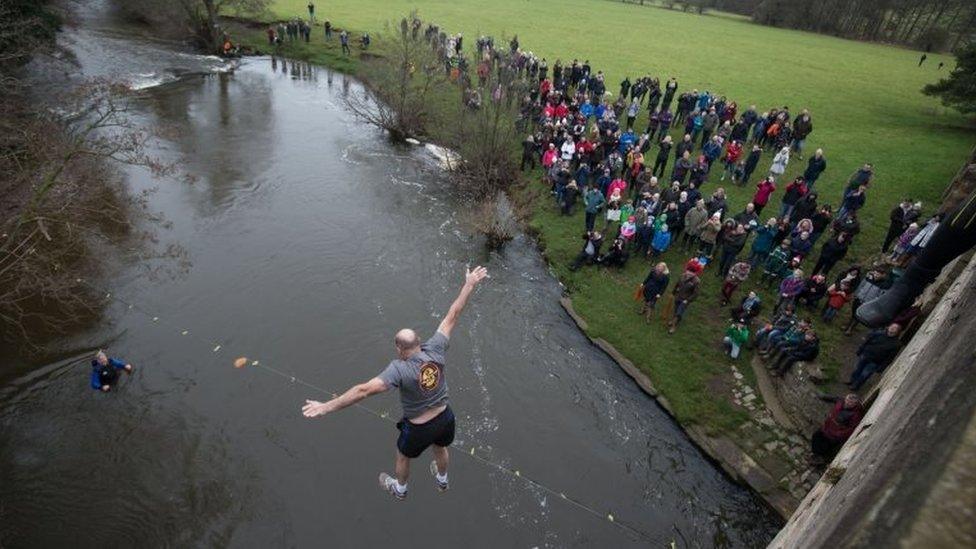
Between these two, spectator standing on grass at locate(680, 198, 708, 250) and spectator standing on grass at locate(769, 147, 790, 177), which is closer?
spectator standing on grass at locate(680, 198, 708, 250)

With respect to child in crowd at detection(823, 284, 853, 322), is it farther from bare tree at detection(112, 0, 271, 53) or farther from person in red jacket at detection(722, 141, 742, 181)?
bare tree at detection(112, 0, 271, 53)

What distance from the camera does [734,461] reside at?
11273 mm

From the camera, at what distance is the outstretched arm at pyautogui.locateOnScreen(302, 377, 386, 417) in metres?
4.82

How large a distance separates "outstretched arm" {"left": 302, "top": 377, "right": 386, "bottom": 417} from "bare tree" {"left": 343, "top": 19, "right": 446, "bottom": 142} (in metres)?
23.1

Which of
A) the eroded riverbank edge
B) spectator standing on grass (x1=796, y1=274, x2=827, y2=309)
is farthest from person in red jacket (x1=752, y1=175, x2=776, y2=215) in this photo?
the eroded riverbank edge

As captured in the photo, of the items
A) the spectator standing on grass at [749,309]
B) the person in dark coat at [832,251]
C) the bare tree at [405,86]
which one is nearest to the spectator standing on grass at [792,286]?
the spectator standing on grass at [749,309]

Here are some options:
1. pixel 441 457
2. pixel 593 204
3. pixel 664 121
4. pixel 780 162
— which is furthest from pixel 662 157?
pixel 441 457

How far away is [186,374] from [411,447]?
8.24 meters

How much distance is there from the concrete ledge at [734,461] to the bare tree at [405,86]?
61.4 ft

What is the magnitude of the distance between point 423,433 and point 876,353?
946 centimetres

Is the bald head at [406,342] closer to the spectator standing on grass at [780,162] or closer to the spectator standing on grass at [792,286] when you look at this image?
the spectator standing on grass at [792,286]

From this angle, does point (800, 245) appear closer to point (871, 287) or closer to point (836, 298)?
point (836, 298)

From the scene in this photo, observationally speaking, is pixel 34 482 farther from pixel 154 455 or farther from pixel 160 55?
pixel 160 55

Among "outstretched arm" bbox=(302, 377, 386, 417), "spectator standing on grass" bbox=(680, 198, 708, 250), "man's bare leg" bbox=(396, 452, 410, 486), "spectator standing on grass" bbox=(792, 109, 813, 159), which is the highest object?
"spectator standing on grass" bbox=(792, 109, 813, 159)
